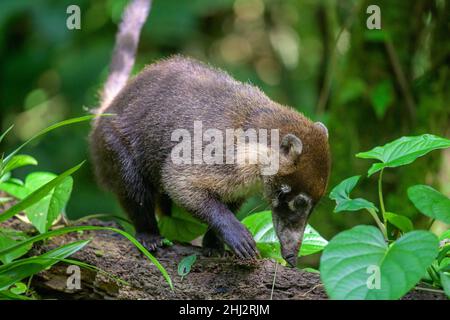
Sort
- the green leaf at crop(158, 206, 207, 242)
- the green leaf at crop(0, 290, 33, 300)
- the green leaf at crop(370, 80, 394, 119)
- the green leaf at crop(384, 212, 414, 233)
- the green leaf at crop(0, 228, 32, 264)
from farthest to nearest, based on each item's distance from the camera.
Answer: the green leaf at crop(370, 80, 394, 119)
the green leaf at crop(158, 206, 207, 242)
the green leaf at crop(0, 228, 32, 264)
the green leaf at crop(384, 212, 414, 233)
the green leaf at crop(0, 290, 33, 300)

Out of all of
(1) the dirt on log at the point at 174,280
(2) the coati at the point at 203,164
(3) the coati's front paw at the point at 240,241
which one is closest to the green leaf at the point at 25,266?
(1) the dirt on log at the point at 174,280

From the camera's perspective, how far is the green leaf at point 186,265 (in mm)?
4043

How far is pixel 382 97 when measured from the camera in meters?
6.30

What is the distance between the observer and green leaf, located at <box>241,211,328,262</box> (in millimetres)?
4379

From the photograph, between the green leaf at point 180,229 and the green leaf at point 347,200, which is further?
the green leaf at point 180,229

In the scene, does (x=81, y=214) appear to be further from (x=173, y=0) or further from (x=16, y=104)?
(x=173, y=0)

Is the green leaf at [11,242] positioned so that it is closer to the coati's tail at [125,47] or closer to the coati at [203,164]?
the coati at [203,164]

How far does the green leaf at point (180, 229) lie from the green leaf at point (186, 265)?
791mm

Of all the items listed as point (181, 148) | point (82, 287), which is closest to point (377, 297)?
point (82, 287)

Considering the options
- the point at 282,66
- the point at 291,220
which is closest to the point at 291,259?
the point at 291,220

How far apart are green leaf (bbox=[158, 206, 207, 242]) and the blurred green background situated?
1.62ft

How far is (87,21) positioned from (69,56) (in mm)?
904

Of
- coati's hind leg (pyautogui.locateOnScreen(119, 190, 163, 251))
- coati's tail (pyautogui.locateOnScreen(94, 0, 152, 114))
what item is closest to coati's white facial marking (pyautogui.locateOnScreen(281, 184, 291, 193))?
coati's hind leg (pyautogui.locateOnScreen(119, 190, 163, 251))

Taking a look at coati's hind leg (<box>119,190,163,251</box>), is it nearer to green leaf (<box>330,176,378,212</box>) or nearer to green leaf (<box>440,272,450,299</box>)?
green leaf (<box>330,176,378,212</box>)
